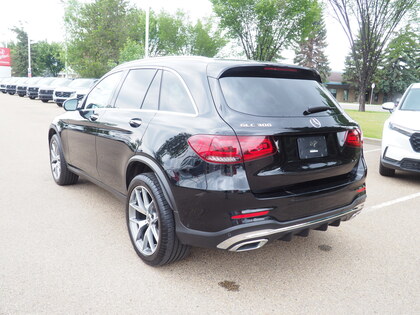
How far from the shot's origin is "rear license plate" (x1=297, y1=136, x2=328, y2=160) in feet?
9.29

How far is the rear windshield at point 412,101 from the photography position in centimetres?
706

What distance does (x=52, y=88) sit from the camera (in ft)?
83.0

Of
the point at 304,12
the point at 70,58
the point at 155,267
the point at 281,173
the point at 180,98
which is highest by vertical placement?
the point at 304,12

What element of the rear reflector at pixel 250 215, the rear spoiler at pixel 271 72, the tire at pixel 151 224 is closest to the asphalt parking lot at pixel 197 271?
the tire at pixel 151 224

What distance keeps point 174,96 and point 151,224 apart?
1.11 meters

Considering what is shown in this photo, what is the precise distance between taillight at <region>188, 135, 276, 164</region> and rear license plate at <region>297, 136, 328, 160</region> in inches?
12.5

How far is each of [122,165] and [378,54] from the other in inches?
1117

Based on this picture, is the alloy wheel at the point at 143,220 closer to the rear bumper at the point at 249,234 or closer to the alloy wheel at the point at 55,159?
the rear bumper at the point at 249,234

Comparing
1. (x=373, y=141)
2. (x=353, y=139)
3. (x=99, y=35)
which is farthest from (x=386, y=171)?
(x=99, y=35)

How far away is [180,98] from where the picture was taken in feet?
10.2

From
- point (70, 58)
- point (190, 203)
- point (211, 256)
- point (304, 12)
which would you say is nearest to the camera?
point (190, 203)

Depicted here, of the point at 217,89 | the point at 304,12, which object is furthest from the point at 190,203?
the point at 304,12

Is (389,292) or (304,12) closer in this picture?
(389,292)

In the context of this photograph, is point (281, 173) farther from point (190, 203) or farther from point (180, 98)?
point (180, 98)
